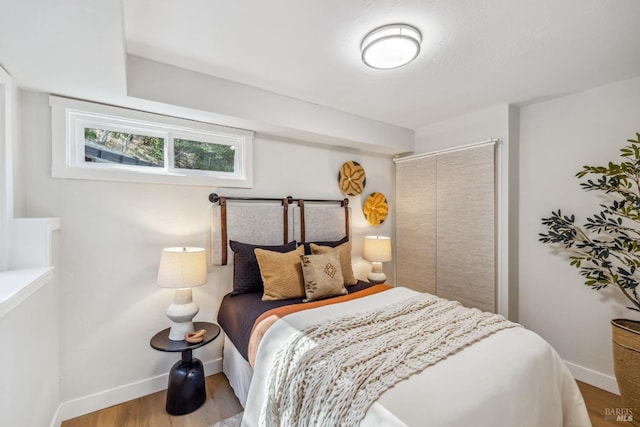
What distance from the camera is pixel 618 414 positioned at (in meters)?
2.00

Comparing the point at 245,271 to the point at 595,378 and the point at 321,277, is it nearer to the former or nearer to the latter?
the point at 321,277

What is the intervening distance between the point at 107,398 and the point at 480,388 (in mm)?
2478

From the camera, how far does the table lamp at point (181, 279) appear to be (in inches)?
77.7

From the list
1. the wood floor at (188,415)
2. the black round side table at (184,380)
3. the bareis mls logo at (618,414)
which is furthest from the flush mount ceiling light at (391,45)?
the bareis mls logo at (618,414)

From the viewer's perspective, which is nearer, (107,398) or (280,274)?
(107,398)

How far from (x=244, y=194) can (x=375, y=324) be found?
1682 millimetres

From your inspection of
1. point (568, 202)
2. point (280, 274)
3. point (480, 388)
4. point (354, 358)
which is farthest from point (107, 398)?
point (568, 202)

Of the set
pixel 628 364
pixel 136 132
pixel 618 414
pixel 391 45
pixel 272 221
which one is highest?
pixel 391 45

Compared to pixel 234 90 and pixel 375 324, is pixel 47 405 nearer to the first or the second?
pixel 375 324

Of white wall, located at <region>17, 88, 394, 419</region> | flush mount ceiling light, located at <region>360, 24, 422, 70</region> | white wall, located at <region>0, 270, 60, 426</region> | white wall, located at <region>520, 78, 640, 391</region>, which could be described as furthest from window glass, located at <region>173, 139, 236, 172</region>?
white wall, located at <region>520, 78, 640, 391</region>

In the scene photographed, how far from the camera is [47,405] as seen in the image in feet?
5.39

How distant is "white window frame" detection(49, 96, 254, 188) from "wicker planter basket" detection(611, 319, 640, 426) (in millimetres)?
3057

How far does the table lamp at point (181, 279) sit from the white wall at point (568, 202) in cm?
295

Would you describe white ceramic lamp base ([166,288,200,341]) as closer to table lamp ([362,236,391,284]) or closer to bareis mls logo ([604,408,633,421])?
table lamp ([362,236,391,284])
